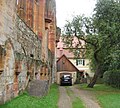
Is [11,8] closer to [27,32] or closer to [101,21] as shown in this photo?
[27,32]

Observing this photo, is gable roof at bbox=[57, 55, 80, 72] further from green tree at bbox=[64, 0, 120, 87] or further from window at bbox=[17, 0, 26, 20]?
window at bbox=[17, 0, 26, 20]

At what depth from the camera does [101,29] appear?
27.0 meters

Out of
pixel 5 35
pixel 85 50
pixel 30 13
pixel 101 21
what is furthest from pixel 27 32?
pixel 85 50

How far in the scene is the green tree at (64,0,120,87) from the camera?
2600 centimetres

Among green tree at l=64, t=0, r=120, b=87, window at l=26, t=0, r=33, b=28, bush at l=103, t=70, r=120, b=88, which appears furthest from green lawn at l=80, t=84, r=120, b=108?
bush at l=103, t=70, r=120, b=88

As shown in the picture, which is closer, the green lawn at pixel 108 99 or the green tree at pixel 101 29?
the green lawn at pixel 108 99

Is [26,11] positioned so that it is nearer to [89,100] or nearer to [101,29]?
[89,100]

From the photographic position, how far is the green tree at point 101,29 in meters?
26.0

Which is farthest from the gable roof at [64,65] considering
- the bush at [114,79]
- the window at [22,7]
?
the window at [22,7]

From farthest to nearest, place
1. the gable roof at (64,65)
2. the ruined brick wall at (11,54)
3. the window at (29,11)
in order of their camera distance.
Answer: the gable roof at (64,65)
the window at (29,11)
the ruined brick wall at (11,54)

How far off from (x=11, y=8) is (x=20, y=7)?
6.40m

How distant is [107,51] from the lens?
2783cm

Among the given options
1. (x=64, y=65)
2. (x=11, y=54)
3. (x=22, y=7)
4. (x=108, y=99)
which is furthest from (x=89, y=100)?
(x=64, y=65)

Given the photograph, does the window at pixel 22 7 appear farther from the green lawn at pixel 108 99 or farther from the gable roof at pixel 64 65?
the gable roof at pixel 64 65
